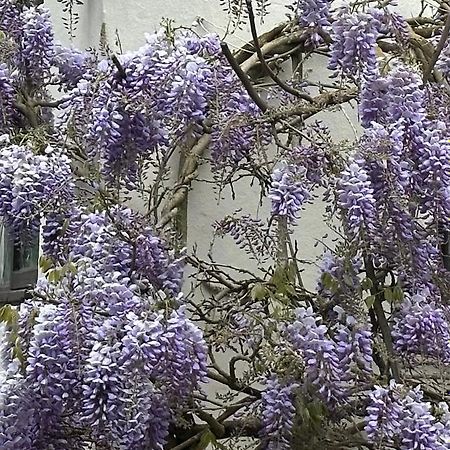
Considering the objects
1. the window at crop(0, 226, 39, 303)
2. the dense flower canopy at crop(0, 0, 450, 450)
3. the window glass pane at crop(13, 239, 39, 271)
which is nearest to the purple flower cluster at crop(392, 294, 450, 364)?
the dense flower canopy at crop(0, 0, 450, 450)

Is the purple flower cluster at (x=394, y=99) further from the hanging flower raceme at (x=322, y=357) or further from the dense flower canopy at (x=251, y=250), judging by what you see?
Result: the hanging flower raceme at (x=322, y=357)

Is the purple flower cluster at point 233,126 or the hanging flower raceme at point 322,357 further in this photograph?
the purple flower cluster at point 233,126

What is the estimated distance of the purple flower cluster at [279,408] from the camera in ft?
9.24

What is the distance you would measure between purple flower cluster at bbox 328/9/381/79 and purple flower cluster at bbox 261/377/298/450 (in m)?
1.04

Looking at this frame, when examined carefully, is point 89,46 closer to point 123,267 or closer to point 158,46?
point 158,46

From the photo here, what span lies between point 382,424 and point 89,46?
2.48m

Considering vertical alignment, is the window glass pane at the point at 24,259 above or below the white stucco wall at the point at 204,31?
below

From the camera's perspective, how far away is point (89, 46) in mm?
4285

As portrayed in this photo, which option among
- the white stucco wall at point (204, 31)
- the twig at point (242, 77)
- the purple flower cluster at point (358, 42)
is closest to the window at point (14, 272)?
the white stucco wall at point (204, 31)

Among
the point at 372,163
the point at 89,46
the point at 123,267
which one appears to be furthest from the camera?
the point at 89,46

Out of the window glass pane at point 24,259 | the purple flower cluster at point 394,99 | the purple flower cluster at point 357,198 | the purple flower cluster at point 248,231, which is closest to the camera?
the purple flower cluster at point 357,198

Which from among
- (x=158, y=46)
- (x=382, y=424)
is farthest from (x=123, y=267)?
(x=382, y=424)

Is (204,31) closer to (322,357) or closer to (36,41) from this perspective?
(36,41)

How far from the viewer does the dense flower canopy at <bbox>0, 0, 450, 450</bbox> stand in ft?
8.64
